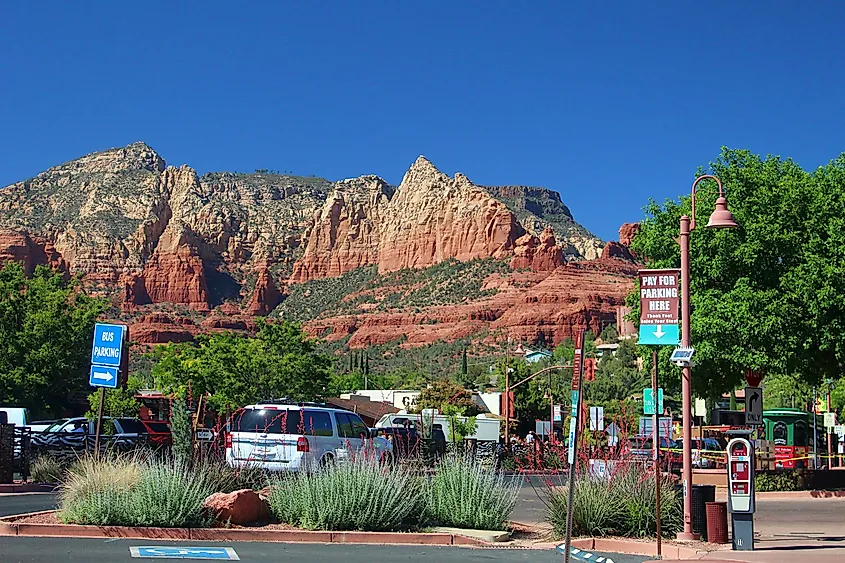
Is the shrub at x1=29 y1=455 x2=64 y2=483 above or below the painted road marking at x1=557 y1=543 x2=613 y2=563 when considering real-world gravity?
above

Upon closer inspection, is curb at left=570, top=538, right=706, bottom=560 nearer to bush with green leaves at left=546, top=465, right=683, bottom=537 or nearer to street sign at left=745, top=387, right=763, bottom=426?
bush with green leaves at left=546, top=465, right=683, bottom=537

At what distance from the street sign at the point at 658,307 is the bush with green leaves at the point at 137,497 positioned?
6680 mm

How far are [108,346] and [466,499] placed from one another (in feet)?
21.6

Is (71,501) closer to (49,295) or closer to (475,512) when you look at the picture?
(475,512)

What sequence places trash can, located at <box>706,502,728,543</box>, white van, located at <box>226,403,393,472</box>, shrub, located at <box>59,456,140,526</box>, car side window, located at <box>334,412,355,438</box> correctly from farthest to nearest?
car side window, located at <box>334,412,355,438</box> → white van, located at <box>226,403,393,472</box> → trash can, located at <box>706,502,728,543</box> → shrub, located at <box>59,456,140,526</box>

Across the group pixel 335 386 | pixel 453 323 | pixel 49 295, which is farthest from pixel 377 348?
pixel 49 295

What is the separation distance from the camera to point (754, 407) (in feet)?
76.8

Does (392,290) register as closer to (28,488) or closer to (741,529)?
(28,488)

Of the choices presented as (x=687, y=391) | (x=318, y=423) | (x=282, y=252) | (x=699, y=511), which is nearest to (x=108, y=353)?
(x=318, y=423)

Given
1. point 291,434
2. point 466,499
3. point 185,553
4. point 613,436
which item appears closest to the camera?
point 185,553

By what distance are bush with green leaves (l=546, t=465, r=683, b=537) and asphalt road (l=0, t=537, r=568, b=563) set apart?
47.9 inches

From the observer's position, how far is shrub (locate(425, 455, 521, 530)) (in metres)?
16.0

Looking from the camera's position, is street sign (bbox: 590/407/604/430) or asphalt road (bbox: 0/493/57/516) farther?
street sign (bbox: 590/407/604/430)

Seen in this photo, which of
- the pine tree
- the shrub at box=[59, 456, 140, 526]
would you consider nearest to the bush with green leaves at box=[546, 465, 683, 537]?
the shrub at box=[59, 456, 140, 526]
